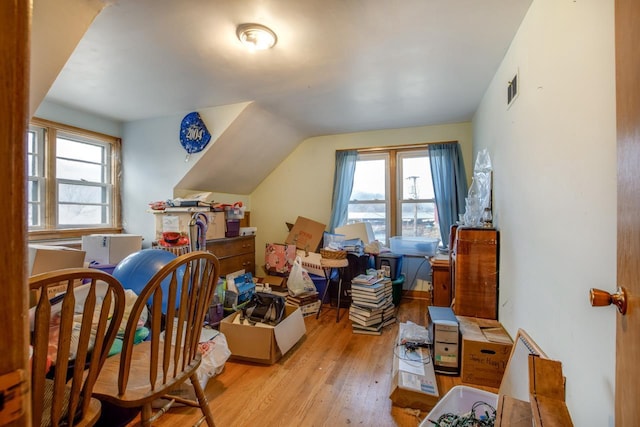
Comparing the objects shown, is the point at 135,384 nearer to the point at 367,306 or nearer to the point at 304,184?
the point at 367,306

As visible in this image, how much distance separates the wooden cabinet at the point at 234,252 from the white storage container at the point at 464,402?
A: 98.5 inches

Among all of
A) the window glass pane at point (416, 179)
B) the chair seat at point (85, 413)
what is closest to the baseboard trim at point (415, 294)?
the window glass pane at point (416, 179)

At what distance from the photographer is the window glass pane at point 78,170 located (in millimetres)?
2904

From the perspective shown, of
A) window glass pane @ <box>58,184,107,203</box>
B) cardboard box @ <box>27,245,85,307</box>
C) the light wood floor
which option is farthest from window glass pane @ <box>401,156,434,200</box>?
window glass pane @ <box>58,184,107,203</box>

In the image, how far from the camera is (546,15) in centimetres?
136

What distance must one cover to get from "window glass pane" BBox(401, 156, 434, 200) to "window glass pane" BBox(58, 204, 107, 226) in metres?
3.75

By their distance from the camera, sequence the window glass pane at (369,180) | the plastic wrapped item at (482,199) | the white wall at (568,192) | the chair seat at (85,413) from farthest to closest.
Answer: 1. the window glass pane at (369,180)
2. the plastic wrapped item at (482,199)
3. the white wall at (568,192)
4. the chair seat at (85,413)

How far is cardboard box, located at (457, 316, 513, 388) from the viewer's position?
1.78 metres

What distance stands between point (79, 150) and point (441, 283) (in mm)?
4094

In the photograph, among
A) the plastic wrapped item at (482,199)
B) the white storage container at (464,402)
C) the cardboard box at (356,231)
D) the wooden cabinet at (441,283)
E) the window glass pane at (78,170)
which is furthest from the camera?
the cardboard box at (356,231)

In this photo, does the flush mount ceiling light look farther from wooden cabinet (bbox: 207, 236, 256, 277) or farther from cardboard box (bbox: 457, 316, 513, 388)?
cardboard box (bbox: 457, 316, 513, 388)

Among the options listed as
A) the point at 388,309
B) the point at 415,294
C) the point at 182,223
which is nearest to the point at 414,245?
the point at 415,294

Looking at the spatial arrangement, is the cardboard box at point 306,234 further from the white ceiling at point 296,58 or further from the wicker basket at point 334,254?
the white ceiling at point 296,58

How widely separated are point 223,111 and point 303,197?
5.55ft
